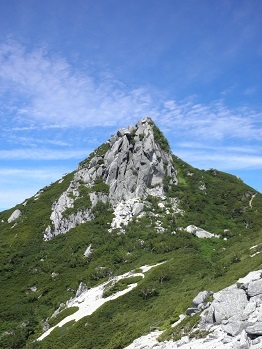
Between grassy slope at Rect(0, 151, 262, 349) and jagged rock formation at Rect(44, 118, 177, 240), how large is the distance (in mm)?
3456

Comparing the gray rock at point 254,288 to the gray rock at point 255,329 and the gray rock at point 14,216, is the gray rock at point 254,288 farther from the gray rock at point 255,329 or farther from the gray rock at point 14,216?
the gray rock at point 14,216

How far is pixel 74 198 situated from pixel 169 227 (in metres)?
28.5

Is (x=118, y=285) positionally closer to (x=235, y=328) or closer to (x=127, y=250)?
(x=127, y=250)

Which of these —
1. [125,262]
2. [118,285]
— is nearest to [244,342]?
[118,285]

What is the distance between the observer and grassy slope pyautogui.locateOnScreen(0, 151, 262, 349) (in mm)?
34125

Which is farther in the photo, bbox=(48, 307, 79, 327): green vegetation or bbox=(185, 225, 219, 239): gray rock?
bbox=(185, 225, 219, 239): gray rock

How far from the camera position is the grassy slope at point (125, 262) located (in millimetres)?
34125

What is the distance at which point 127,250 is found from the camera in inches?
2406

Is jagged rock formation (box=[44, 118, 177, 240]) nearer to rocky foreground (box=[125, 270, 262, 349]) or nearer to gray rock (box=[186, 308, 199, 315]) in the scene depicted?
gray rock (box=[186, 308, 199, 315])

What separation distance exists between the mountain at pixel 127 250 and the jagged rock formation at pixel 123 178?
27 centimetres

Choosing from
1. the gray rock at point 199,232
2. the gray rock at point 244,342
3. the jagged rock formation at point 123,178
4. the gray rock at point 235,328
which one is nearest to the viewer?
the gray rock at point 244,342

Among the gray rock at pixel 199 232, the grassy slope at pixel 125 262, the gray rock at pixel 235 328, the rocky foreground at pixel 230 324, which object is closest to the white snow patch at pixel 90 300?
the grassy slope at pixel 125 262

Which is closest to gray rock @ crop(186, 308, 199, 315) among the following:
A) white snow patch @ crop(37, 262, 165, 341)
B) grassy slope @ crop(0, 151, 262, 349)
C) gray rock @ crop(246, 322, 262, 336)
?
grassy slope @ crop(0, 151, 262, 349)

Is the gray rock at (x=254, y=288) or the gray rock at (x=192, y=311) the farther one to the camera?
the gray rock at (x=192, y=311)
